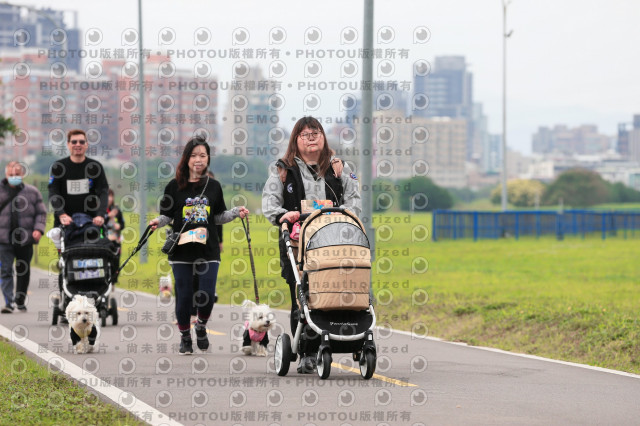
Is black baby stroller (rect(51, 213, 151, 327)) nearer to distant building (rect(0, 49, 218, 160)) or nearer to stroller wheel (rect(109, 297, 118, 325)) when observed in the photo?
stroller wheel (rect(109, 297, 118, 325))

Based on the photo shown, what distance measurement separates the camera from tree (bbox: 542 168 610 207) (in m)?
138

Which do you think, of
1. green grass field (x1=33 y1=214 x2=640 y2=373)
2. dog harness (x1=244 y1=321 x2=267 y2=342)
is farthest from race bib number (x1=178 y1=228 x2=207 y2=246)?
green grass field (x1=33 y1=214 x2=640 y2=373)

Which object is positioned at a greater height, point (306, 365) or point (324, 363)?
point (324, 363)

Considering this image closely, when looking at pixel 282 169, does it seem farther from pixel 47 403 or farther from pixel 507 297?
pixel 507 297

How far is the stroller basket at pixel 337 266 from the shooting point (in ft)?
30.2

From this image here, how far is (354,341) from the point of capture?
30.6ft

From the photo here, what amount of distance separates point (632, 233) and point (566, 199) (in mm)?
77567

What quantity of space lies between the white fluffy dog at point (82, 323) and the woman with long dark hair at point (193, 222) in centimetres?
86

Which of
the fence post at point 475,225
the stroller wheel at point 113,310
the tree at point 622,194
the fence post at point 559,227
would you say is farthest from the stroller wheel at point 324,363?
the tree at point 622,194

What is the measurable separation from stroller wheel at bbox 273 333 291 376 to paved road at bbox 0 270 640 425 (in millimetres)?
95

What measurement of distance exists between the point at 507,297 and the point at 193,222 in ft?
26.7

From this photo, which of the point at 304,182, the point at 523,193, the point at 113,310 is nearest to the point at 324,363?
the point at 304,182

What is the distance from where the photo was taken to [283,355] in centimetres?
969

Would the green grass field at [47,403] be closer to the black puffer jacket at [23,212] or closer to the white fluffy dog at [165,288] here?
the black puffer jacket at [23,212]
